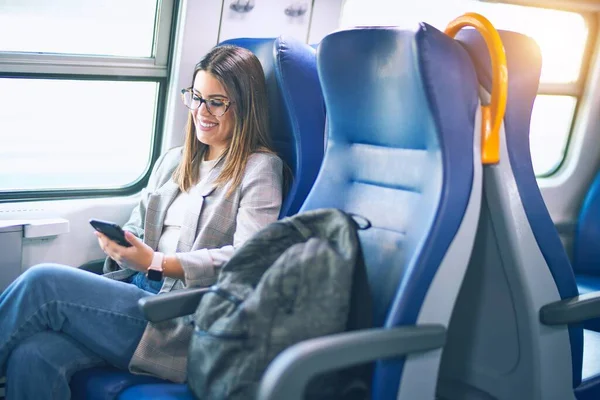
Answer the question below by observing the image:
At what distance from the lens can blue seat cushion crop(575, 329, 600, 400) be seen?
2123mm

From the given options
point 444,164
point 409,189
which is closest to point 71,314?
point 409,189

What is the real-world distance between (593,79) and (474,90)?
2.42m

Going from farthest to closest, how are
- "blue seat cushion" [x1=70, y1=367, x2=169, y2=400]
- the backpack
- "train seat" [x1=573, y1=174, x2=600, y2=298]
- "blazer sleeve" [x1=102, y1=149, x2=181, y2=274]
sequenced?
"train seat" [x1=573, y1=174, x2=600, y2=298], "blazer sleeve" [x1=102, y1=149, x2=181, y2=274], "blue seat cushion" [x1=70, y1=367, x2=169, y2=400], the backpack

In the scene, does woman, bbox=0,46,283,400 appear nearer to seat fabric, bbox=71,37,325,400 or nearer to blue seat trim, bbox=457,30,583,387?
seat fabric, bbox=71,37,325,400

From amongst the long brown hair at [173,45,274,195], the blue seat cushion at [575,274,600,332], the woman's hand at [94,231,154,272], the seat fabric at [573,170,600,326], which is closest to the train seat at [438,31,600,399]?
the long brown hair at [173,45,274,195]

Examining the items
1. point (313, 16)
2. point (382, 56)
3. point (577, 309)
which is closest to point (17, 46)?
point (313, 16)

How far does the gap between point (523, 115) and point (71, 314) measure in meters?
→ 1.31

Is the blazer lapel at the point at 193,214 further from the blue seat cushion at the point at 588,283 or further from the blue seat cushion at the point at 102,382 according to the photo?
the blue seat cushion at the point at 588,283

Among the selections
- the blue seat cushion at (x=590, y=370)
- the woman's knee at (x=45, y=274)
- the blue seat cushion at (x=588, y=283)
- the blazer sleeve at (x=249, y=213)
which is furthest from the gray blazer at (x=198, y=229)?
the blue seat cushion at (x=588, y=283)

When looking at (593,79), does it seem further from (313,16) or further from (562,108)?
(313,16)

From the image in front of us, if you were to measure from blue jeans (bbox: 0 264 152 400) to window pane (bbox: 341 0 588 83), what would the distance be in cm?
169

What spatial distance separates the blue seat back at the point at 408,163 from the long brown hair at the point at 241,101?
17.2 inches

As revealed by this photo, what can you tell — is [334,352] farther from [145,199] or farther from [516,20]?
[516,20]

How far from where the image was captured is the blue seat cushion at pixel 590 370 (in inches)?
83.6
